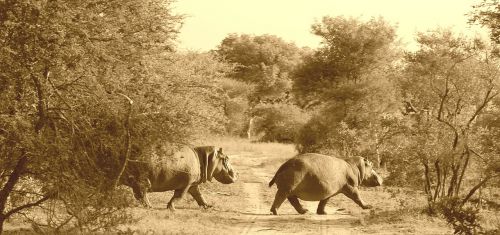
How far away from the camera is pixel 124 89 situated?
1297 cm

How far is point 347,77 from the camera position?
134 ft

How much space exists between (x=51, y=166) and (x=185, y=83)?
10210 millimetres

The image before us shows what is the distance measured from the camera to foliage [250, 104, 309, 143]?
59.4 m

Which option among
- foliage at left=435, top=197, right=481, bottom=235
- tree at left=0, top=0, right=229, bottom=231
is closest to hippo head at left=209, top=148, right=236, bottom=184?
tree at left=0, top=0, right=229, bottom=231

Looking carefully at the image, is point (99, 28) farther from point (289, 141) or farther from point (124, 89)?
point (289, 141)

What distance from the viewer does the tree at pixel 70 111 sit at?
11430 mm

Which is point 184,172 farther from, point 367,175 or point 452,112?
point 452,112

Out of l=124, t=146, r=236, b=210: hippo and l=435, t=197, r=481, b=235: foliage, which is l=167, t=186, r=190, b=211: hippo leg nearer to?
l=124, t=146, r=236, b=210: hippo

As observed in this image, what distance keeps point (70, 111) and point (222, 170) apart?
32.5 ft

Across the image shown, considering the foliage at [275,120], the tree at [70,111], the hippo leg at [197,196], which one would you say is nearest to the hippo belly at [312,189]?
the hippo leg at [197,196]

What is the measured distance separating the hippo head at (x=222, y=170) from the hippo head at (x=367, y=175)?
3.80m

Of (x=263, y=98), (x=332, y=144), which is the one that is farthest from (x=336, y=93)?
(x=263, y=98)

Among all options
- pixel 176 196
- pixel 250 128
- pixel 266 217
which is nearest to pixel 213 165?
pixel 176 196

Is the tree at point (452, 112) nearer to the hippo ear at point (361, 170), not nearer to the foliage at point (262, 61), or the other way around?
the hippo ear at point (361, 170)
